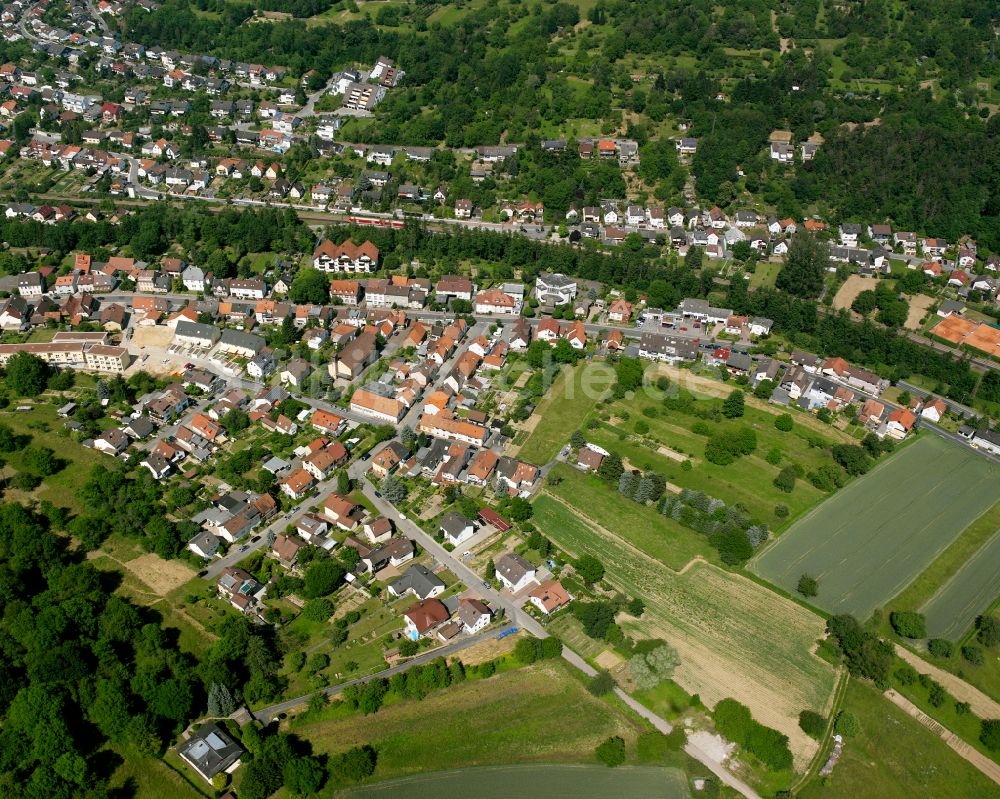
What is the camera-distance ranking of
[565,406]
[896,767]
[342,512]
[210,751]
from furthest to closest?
1. [565,406]
2. [342,512]
3. [896,767]
4. [210,751]

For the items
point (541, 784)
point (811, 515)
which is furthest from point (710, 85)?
point (541, 784)

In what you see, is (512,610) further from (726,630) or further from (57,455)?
(57,455)

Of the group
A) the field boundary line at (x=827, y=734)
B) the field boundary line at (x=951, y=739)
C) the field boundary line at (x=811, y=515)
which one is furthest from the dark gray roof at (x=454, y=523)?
the field boundary line at (x=951, y=739)

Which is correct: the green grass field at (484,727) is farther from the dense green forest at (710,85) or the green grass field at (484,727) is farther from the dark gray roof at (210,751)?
the dense green forest at (710,85)

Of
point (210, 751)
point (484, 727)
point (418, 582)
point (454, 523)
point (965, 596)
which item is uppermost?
point (965, 596)

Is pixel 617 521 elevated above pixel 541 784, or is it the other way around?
pixel 617 521

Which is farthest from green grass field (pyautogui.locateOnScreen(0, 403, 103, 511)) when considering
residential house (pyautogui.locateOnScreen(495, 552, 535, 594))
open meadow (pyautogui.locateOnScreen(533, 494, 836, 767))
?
open meadow (pyautogui.locateOnScreen(533, 494, 836, 767))

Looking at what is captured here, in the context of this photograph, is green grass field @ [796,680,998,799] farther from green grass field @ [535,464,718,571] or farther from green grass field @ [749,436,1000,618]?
green grass field @ [535,464,718,571]
